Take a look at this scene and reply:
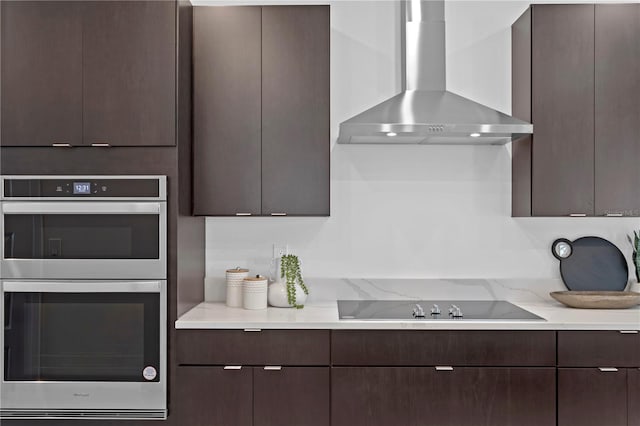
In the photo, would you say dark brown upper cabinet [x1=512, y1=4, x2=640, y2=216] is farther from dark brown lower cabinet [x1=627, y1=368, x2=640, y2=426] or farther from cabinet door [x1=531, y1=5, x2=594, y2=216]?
dark brown lower cabinet [x1=627, y1=368, x2=640, y2=426]

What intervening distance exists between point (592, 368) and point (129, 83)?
2.43 meters

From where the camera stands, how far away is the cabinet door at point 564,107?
2730 millimetres

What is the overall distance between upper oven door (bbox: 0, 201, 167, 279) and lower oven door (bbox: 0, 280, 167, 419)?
0.05 m

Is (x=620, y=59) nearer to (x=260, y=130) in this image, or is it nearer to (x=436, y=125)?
(x=436, y=125)

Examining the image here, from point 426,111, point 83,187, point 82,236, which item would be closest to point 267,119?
point 426,111

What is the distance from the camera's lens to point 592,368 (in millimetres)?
2406

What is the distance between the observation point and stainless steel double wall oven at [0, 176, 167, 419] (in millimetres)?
2408

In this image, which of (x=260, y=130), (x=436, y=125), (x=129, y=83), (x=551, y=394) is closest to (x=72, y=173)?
(x=129, y=83)

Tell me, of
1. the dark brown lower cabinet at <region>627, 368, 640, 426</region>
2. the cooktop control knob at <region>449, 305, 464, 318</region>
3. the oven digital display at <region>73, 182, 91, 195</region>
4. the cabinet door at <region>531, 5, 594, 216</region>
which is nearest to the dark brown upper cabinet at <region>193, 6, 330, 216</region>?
the oven digital display at <region>73, 182, 91, 195</region>

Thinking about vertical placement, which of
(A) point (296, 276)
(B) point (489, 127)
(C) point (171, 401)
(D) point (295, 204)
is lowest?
(C) point (171, 401)

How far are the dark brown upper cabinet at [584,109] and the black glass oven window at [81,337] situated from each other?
2004 mm

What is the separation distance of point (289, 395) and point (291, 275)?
24.1 inches

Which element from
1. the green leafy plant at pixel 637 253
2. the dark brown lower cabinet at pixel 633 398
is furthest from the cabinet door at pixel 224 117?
the green leafy plant at pixel 637 253

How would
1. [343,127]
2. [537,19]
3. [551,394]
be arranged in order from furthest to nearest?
[537,19] → [343,127] → [551,394]
